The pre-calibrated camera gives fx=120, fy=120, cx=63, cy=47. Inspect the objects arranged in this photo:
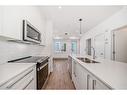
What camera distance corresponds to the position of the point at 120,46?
15.8 ft

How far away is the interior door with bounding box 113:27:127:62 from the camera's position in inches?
189

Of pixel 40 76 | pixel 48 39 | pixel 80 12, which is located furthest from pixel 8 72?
pixel 48 39

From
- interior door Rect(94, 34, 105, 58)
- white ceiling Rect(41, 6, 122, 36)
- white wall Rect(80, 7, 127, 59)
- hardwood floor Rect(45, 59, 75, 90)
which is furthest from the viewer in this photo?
interior door Rect(94, 34, 105, 58)

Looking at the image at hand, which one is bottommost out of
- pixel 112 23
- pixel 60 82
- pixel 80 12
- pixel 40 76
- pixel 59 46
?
pixel 60 82

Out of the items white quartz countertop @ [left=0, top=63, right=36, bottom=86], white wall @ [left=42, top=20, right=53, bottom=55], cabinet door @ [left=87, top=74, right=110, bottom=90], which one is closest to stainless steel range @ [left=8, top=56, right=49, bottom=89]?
white quartz countertop @ [left=0, top=63, right=36, bottom=86]

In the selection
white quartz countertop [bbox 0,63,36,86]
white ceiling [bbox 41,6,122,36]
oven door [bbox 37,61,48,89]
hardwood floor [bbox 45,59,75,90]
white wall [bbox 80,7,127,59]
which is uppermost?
white ceiling [bbox 41,6,122,36]

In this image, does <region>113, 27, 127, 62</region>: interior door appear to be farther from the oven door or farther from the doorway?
the oven door

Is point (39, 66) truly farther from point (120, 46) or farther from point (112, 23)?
A: point (112, 23)

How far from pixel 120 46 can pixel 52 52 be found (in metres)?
3.21

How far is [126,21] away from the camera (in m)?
4.00

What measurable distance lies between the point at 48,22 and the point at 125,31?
355cm

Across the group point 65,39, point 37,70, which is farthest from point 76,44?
point 37,70

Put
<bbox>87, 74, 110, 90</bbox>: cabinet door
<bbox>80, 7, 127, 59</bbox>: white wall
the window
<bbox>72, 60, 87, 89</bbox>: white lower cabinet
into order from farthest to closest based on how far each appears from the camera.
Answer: the window → <bbox>80, 7, 127, 59</bbox>: white wall → <bbox>72, 60, 87, 89</bbox>: white lower cabinet → <bbox>87, 74, 110, 90</bbox>: cabinet door
